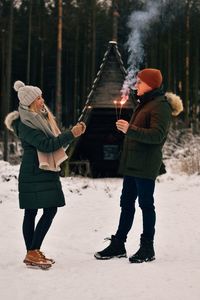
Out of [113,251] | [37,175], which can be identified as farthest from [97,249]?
[37,175]

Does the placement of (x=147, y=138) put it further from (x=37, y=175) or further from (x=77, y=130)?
(x=37, y=175)

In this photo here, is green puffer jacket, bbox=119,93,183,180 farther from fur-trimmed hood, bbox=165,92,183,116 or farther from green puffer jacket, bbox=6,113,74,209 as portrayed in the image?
green puffer jacket, bbox=6,113,74,209

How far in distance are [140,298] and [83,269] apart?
0.94m

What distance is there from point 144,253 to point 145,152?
3.19 feet

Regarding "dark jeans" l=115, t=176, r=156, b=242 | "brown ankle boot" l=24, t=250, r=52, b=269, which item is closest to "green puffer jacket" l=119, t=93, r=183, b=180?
"dark jeans" l=115, t=176, r=156, b=242

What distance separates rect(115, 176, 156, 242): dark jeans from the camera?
4.72 meters

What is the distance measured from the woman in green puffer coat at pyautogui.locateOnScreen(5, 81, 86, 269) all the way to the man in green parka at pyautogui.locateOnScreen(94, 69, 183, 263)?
59 centimetres

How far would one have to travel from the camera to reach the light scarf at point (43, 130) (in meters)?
4.45

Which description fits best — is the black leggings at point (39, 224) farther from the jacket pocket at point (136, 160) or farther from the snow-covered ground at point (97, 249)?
the jacket pocket at point (136, 160)

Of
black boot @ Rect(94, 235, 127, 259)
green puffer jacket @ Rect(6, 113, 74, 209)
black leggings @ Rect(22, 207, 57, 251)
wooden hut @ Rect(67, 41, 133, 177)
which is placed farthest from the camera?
wooden hut @ Rect(67, 41, 133, 177)

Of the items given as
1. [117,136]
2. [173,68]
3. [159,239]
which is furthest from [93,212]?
[173,68]

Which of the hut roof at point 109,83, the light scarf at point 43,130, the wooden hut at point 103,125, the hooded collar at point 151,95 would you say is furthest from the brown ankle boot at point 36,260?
the hut roof at point 109,83

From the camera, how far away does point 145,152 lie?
4.73 metres

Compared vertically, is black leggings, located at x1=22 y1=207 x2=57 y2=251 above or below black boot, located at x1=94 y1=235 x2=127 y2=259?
above
